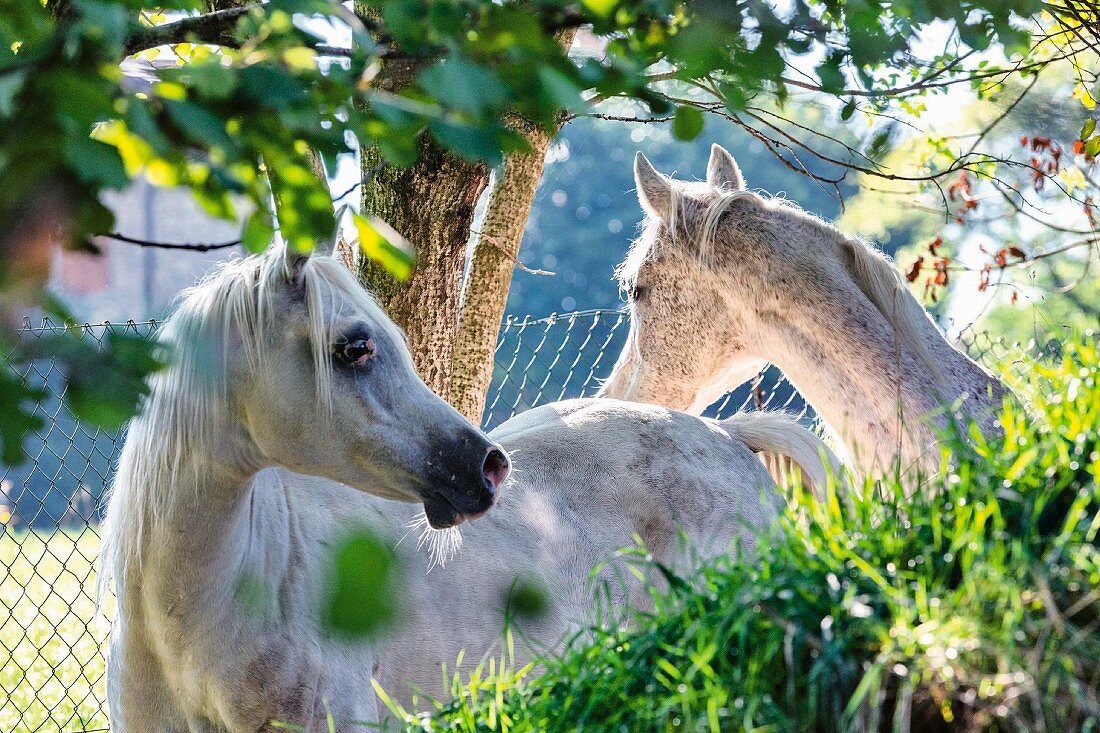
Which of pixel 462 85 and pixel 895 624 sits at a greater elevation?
pixel 462 85

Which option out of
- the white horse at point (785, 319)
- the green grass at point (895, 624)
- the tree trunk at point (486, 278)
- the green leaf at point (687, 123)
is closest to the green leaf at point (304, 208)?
the green leaf at point (687, 123)

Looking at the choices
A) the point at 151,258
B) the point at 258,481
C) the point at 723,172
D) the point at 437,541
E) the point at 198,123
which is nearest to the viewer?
the point at 198,123

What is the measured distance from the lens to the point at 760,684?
1.34 meters

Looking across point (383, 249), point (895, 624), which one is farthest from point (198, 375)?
point (895, 624)

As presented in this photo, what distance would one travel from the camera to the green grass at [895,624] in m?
1.25

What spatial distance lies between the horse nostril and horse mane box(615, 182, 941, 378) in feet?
4.07

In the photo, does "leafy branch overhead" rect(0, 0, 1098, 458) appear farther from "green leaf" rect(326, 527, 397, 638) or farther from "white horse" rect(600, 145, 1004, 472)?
"white horse" rect(600, 145, 1004, 472)

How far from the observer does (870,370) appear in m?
3.29

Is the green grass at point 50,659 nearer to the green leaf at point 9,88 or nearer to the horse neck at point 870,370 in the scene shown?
the horse neck at point 870,370

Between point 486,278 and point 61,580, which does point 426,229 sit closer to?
point 486,278

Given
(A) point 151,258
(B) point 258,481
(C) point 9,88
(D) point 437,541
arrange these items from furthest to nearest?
(A) point 151,258
(D) point 437,541
(B) point 258,481
(C) point 9,88

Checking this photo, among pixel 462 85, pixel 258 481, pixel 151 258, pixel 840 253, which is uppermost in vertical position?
pixel 462 85

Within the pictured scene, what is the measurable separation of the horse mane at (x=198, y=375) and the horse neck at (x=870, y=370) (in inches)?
59.3

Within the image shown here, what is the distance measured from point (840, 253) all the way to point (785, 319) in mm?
287
